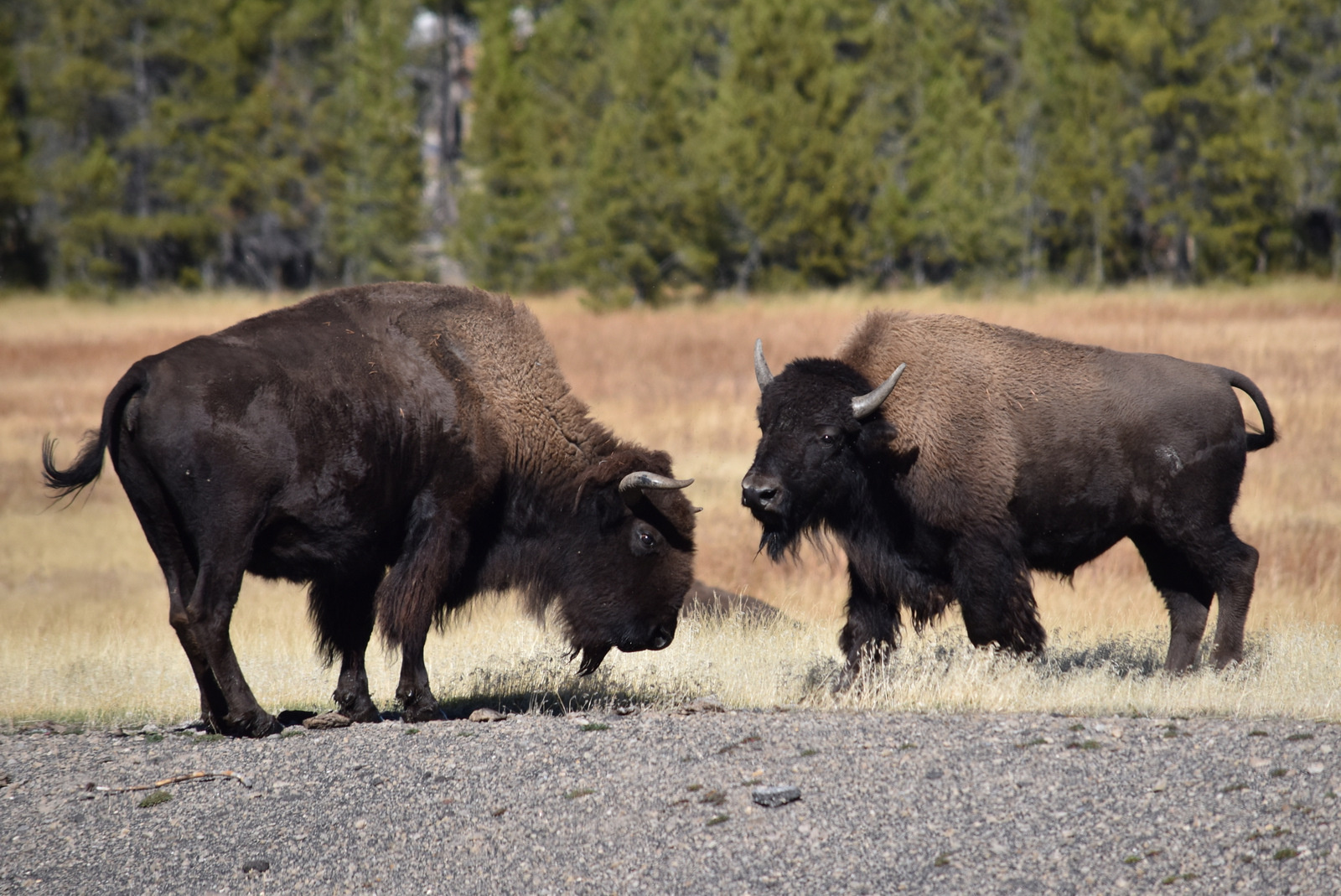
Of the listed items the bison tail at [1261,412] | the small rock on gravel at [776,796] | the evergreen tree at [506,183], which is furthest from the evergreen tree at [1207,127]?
the small rock on gravel at [776,796]

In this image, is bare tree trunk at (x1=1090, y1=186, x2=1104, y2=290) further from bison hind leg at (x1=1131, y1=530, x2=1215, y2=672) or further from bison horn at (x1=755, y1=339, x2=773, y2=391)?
bison horn at (x1=755, y1=339, x2=773, y2=391)

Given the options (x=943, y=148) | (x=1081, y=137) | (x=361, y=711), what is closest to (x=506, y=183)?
(x=943, y=148)

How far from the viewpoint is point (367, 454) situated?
6.96m

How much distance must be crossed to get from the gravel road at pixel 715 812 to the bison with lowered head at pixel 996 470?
1.48 metres

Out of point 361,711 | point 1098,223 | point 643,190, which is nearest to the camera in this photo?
point 361,711

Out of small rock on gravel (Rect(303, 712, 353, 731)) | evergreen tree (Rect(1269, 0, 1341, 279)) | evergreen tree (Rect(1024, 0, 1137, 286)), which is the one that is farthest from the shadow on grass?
evergreen tree (Rect(1269, 0, 1341, 279))

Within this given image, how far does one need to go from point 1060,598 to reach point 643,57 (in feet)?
126

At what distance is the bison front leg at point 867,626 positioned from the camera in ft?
25.1

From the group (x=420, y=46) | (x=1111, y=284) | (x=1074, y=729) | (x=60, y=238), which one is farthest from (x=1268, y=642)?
(x=420, y=46)

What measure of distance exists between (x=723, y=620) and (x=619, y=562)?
2.39 m

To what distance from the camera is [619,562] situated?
7734 millimetres

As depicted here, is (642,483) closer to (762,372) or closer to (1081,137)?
(762,372)

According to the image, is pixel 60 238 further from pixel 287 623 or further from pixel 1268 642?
pixel 1268 642

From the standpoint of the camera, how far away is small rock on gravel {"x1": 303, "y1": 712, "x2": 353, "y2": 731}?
266 inches
